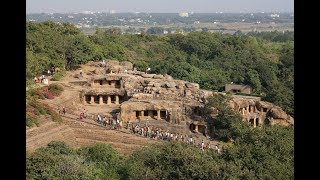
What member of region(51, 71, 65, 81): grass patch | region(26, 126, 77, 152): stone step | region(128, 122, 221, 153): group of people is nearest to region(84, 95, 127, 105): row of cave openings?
region(51, 71, 65, 81): grass patch

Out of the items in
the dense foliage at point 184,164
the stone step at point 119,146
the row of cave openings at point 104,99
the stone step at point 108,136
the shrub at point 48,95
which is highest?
the shrub at point 48,95

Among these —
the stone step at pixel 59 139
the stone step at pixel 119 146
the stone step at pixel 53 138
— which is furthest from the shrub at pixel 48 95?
the stone step at pixel 119 146

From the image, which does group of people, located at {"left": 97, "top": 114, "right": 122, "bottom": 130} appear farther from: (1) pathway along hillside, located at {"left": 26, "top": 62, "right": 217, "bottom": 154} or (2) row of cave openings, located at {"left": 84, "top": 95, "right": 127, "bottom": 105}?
(2) row of cave openings, located at {"left": 84, "top": 95, "right": 127, "bottom": 105}

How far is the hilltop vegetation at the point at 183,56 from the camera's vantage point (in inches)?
1341

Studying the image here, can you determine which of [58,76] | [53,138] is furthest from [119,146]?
[58,76]

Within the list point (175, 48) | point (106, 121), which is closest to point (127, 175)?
point (106, 121)

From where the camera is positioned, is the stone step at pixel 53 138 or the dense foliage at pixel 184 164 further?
the stone step at pixel 53 138

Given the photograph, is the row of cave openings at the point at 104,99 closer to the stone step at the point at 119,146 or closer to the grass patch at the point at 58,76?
the grass patch at the point at 58,76

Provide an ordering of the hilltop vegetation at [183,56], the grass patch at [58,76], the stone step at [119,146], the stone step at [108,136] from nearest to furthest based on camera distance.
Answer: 1. the stone step at [119,146]
2. the stone step at [108,136]
3. the grass patch at [58,76]
4. the hilltop vegetation at [183,56]

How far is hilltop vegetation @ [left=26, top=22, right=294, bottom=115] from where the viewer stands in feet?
112

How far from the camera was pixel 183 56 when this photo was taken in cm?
5406

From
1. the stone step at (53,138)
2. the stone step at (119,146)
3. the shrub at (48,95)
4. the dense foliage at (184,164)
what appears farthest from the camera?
the shrub at (48,95)

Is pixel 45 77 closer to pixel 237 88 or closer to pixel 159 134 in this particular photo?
pixel 159 134

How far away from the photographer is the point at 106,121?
23859 mm
